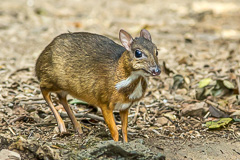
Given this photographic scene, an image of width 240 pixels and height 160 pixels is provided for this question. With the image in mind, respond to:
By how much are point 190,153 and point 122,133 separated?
1000 mm

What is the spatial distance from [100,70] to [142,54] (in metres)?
0.81

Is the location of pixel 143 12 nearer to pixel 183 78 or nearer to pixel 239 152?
pixel 183 78

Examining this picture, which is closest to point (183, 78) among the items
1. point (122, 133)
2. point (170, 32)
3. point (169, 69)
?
point (169, 69)

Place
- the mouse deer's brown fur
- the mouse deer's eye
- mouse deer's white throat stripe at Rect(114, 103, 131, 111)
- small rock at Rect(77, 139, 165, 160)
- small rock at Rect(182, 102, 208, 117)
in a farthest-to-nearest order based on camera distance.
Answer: small rock at Rect(182, 102, 208, 117) < mouse deer's white throat stripe at Rect(114, 103, 131, 111) < the mouse deer's brown fur < the mouse deer's eye < small rock at Rect(77, 139, 165, 160)

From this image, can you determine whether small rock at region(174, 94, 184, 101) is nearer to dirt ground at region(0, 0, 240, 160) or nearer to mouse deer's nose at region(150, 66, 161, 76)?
dirt ground at region(0, 0, 240, 160)

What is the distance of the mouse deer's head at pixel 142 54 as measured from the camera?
17.0 feet

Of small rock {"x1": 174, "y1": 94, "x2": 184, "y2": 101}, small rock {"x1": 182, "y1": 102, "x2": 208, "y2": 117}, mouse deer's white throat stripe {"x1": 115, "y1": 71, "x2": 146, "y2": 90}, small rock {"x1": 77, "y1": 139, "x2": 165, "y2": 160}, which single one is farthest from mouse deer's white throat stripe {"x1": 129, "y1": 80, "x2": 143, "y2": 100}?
small rock {"x1": 174, "y1": 94, "x2": 184, "y2": 101}

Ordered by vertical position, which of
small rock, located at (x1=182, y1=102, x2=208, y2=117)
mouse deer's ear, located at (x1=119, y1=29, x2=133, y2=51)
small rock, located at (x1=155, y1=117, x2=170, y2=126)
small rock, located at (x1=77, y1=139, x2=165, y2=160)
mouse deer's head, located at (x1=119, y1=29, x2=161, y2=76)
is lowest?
small rock, located at (x1=155, y1=117, x2=170, y2=126)

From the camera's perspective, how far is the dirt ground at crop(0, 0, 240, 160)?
588 cm

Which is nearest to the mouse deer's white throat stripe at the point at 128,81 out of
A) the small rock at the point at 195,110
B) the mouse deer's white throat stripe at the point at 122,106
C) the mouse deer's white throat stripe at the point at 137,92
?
the mouse deer's white throat stripe at the point at 137,92

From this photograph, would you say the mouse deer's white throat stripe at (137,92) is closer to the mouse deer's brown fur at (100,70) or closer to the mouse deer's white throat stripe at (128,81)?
the mouse deer's brown fur at (100,70)

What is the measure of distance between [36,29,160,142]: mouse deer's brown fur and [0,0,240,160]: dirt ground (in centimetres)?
44

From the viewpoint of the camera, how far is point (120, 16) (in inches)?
528

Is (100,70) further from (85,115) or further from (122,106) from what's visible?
(85,115)
